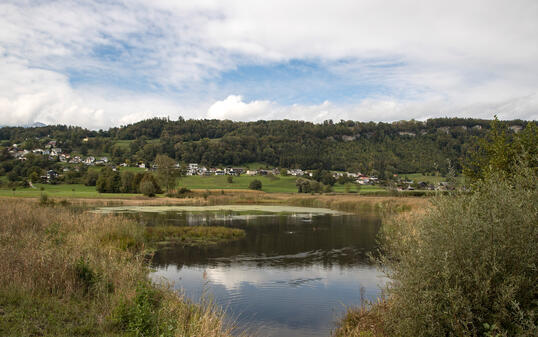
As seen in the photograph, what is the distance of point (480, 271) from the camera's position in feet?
24.1

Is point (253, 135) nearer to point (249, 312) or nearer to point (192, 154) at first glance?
point (192, 154)

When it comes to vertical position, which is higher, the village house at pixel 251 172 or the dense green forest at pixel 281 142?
the dense green forest at pixel 281 142

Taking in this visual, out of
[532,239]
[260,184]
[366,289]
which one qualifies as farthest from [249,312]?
[260,184]

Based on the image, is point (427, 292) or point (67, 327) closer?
point (427, 292)

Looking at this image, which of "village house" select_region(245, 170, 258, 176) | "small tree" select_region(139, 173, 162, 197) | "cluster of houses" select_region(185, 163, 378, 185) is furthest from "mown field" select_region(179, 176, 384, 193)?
"small tree" select_region(139, 173, 162, 197)

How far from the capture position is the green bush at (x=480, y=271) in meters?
7.16

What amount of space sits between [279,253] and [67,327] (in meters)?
18.3

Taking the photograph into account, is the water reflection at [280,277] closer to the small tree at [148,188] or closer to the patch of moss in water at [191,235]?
the patch of moss in water at [191,235]

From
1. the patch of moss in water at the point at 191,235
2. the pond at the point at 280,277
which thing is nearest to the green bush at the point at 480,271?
the pond at the point at 280,277

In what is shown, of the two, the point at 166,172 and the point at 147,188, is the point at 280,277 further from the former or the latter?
the point at 166,172

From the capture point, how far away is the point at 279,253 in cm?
2544

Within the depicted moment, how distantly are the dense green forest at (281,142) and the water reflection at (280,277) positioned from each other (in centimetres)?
10254

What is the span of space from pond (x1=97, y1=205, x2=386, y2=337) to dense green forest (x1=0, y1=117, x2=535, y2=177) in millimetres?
102842

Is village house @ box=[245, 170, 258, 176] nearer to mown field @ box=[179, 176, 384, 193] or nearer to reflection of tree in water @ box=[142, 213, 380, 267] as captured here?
mown field @ box=[179, 176, 384, 193]
